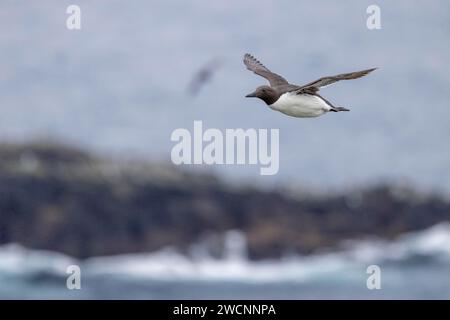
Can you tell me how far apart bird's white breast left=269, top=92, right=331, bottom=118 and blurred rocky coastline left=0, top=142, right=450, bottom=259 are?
4838 mm

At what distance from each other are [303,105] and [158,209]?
17.1ft

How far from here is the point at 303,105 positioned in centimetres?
789

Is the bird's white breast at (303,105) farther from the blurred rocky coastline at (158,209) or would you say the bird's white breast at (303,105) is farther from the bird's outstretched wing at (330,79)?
the blurred rocky coastline at (158,209)

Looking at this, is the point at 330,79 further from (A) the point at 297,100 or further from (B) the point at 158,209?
(B) the point at 158,209

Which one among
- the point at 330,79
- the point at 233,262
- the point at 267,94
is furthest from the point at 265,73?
the point at 233,262

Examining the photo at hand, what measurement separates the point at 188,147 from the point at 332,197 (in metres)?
1.73

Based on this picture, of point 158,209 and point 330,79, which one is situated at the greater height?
point 158,209

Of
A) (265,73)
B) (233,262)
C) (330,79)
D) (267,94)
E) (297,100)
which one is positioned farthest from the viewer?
(233,262)

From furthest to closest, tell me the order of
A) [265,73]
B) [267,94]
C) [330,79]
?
[265,73], [267,94], [330,79]

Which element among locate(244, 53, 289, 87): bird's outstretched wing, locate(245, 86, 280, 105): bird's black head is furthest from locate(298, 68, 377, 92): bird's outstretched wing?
locate(244, 53, 289, 87): bird's outstretched wing

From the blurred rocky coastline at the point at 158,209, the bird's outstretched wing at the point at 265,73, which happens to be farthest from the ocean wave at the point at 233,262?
the bird's outstretched wing at the point at 265,73

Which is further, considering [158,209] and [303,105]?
[158,209]

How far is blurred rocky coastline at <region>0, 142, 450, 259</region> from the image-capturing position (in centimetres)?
1280

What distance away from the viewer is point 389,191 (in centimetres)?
1281
